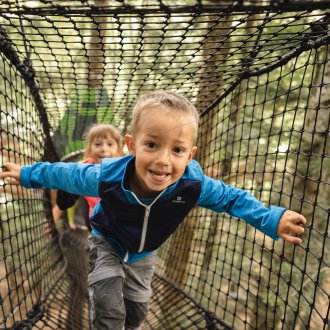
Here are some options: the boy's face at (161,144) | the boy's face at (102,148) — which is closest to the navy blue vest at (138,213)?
the boy's face at (161,144)

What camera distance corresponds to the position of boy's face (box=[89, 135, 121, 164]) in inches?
77.6

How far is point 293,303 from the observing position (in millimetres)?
1613

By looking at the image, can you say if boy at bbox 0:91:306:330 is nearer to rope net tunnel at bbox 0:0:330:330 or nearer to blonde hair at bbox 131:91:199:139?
blonde hair at bbox 131:91:199:139

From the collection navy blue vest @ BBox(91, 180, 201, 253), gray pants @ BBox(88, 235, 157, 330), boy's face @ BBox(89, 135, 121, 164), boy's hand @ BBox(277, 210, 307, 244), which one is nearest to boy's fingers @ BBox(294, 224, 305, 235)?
boy's hand @ BBox(277, 210, 307, 244)

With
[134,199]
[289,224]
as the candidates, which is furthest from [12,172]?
[289,224]

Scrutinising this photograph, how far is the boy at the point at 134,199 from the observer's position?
3.08 feet

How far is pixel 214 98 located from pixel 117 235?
0.93m

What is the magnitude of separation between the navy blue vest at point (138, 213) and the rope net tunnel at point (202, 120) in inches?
11.8

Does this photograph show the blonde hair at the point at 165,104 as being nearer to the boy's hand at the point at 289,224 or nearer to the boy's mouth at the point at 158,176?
the boy's mouth at the point at 158,176

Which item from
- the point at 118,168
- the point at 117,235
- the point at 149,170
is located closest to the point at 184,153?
the point at 149,170

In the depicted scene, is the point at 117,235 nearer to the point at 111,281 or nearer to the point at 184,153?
the point at 111,281

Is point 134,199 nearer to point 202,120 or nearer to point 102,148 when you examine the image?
point 102,148

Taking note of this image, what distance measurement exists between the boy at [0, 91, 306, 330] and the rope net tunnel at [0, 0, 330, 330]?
0.48ft

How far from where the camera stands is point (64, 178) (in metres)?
1.08
